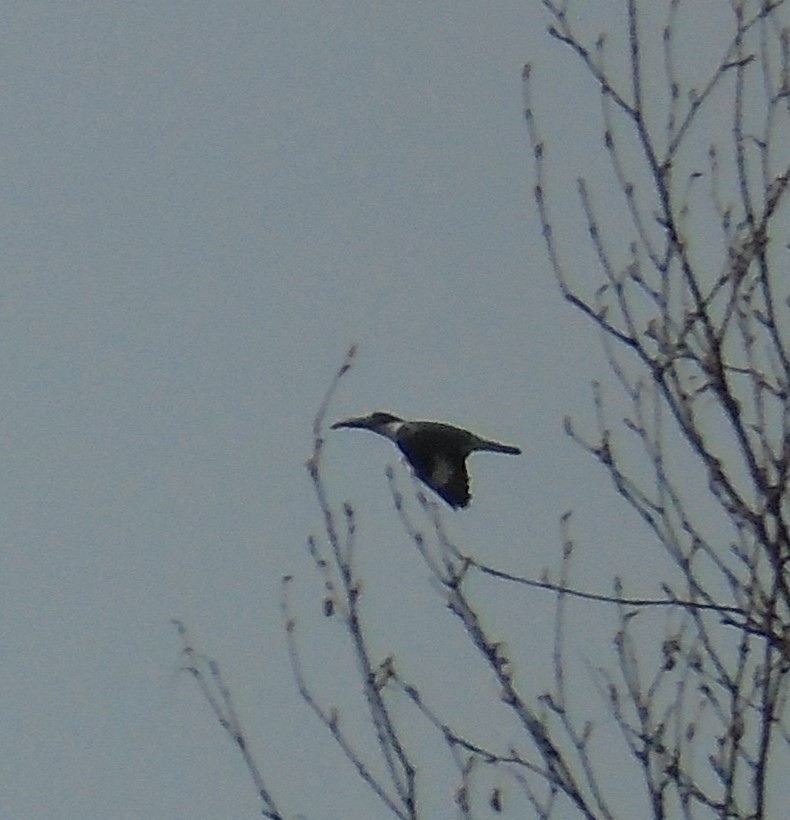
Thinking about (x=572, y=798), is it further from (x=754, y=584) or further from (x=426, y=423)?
(x=426, y=423)

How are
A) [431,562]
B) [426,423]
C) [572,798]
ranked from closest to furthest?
[572,798]
[431,562]
[426,423]

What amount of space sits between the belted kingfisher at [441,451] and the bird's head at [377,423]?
0.98 ft

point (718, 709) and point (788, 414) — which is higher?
point (788, 414)

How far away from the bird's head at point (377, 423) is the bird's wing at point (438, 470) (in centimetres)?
57

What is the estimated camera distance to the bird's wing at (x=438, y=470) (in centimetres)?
775

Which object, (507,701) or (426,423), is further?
(426,423)

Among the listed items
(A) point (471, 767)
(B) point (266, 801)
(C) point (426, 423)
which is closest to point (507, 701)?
(A) point (471, 767)

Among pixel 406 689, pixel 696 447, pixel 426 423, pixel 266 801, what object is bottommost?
pixel 266 801

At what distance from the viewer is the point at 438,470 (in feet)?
25.7

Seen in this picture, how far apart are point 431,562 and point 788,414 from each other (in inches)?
41.6

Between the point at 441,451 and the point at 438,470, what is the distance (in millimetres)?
117

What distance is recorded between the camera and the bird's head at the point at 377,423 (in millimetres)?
8695

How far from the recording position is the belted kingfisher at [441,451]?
7.77 meters

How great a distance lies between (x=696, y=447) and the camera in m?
6.89
